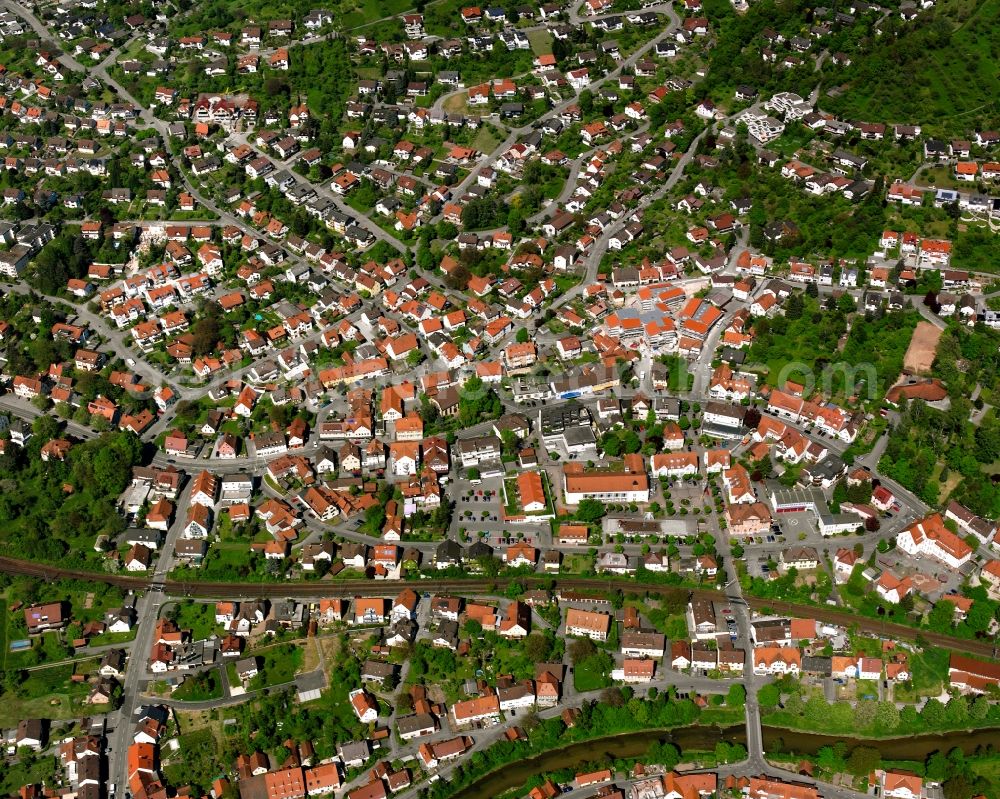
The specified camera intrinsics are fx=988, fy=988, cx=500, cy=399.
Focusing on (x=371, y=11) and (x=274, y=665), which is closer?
(x=274, y=665)

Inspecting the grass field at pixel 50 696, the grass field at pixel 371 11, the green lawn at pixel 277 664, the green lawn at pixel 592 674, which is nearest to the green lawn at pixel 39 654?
the grass field at pixel 50 696

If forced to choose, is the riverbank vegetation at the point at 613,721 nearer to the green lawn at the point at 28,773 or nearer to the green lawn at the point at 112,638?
the green lawn at the point at 112,638

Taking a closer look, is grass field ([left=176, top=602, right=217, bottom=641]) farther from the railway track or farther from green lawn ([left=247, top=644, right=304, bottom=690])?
green lawn ([left=247, top=644, right=304, bottom=690])

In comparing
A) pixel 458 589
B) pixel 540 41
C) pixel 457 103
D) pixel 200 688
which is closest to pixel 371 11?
pixel 540 41

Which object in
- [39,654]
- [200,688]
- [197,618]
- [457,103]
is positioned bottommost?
[39,654]

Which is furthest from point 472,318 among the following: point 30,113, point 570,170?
point 30,113

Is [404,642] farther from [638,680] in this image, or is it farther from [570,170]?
[570,170]

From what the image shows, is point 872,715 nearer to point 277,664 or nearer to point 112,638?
point 277,664

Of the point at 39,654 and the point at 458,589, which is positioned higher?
the point at 458,589
